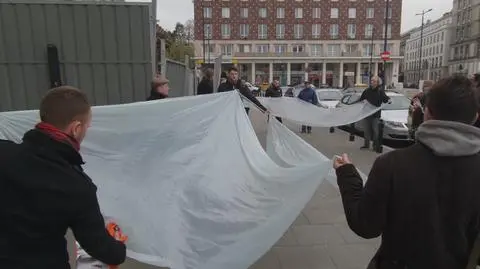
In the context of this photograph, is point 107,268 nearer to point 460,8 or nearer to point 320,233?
point 320,233

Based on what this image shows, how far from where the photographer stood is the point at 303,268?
402 centimetres

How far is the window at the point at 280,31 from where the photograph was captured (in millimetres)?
80250

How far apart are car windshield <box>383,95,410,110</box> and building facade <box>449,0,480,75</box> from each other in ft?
299

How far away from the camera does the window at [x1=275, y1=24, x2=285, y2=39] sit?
8025 cm

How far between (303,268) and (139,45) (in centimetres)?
339

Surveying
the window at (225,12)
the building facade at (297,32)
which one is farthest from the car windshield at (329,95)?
the window at (225,12)

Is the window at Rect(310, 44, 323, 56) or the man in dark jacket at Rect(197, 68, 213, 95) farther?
the window at Rect(310, 44, 323, 56)

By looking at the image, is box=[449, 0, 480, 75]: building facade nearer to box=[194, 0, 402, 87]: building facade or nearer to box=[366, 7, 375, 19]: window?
box=[194, 0, 402, 87]: building facade

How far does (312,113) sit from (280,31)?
75.9 m

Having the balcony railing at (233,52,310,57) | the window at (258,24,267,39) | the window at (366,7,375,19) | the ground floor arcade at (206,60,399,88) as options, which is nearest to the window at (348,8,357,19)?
the window at (366,7,375,19)

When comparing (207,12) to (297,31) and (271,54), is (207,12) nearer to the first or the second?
(271,54)

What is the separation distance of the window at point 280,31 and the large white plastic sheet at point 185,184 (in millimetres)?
79621

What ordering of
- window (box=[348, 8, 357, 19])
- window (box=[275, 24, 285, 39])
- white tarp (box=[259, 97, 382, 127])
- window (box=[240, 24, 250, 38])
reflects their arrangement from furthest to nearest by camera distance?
window (box=[275, 24, 285, 39]) < window (box=[240, 24, 250, 38]) < window (box=[348, 8, 357, 19]) < white tarp (box=[259, 97, 382, 127])

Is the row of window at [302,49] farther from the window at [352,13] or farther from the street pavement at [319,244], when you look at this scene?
the street pavement at [319,244]
